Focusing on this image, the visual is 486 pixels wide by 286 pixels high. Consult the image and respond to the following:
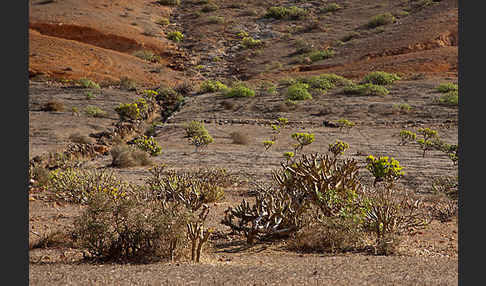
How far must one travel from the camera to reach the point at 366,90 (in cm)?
2375

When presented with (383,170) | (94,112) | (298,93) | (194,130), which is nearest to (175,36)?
(298,93)

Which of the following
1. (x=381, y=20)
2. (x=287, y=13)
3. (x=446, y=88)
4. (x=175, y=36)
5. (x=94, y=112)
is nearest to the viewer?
(x=94, y=112)

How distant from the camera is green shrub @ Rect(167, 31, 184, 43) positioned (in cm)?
4278

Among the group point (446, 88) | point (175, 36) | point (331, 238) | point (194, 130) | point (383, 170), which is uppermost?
point (175, 36)

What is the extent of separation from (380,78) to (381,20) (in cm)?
1796

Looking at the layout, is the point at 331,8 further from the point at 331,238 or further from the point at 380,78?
the point at 331,238

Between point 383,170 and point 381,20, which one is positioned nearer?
point 383,170

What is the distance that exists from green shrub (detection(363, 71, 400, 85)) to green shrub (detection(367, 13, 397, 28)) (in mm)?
16899

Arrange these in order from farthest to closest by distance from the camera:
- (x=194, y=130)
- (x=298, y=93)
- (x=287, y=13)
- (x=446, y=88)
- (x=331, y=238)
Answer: (x=287, y=13)
(x=298, y=93)
(x=446, y=88)
(x=194, y=130)
(x=331, y=238)

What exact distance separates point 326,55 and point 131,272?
33.6 metres

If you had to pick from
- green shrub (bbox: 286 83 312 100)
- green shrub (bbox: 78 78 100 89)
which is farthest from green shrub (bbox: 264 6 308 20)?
green shrub (bbox: 78 78 100 89)

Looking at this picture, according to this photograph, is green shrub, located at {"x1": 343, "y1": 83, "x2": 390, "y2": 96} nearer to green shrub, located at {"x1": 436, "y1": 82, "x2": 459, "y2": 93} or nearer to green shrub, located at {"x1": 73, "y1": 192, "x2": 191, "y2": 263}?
green shrub, located at {"x1": 436, "y1": 82, "x2": 459, "y2": 93}

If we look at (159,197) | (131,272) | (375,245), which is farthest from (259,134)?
(131,272)

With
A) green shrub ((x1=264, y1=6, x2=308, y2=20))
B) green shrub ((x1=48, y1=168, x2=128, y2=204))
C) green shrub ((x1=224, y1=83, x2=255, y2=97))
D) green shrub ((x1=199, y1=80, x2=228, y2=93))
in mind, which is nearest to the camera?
green shrub ((x1=48, y1=168, x2=128, y2=204))
